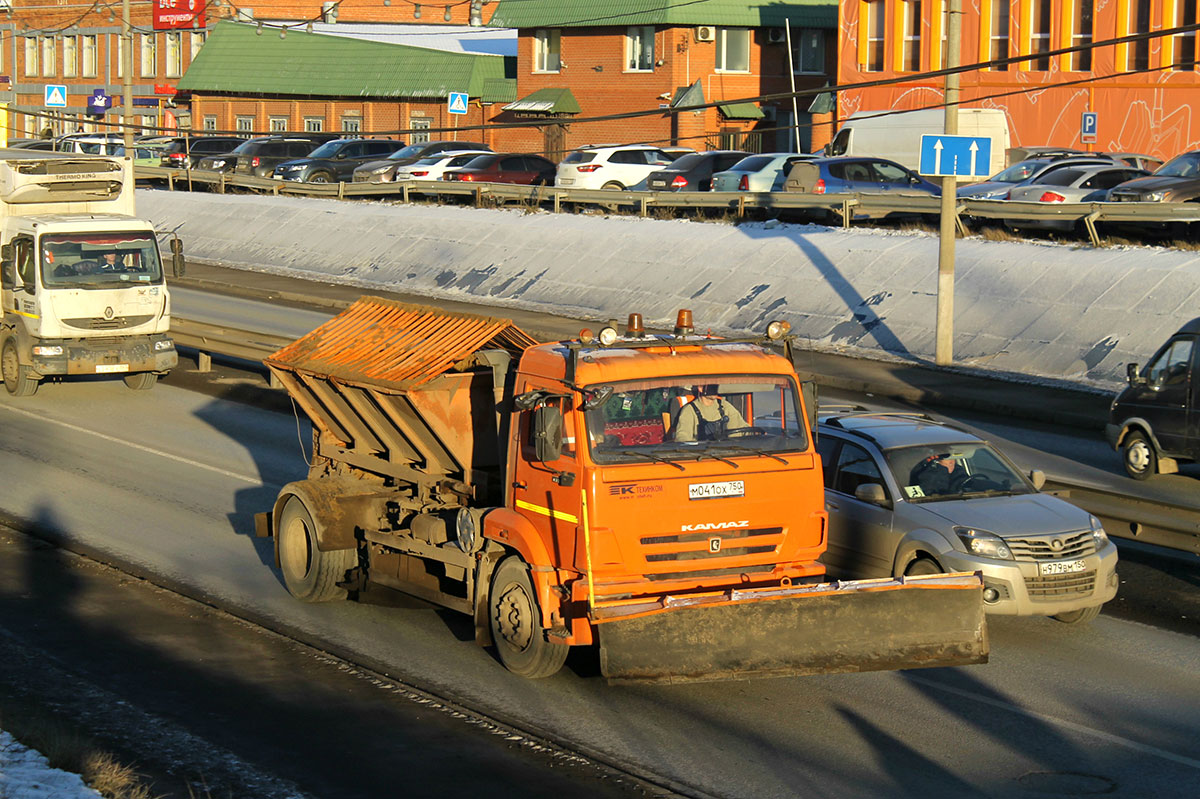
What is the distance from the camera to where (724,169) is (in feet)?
136

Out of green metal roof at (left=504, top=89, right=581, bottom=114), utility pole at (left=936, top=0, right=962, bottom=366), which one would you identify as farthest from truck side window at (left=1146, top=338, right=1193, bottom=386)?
green metal roof at (left=504, top=89, right=581, bottom=114)

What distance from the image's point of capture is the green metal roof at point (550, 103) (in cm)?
6638

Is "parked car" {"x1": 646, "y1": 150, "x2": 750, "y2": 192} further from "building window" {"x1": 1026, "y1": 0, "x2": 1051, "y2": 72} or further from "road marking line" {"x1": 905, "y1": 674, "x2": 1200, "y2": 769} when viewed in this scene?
"road marking line" {"x1": 905, "y1": 674, "x2": 1200, "y2": 769}

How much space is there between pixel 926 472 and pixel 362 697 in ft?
16.7

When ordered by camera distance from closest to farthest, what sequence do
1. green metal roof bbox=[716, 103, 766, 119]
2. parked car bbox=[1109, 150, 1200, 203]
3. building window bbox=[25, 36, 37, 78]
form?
parked car bbox=[1109, 150, 1200, 203], green metal roof bbox=[716, 103, 766, 119], building window bbox=[25, 36, 37, 78]

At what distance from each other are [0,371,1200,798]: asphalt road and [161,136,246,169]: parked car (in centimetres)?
4460

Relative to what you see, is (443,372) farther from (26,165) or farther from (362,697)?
(26,165)

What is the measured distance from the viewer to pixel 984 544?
1162cm

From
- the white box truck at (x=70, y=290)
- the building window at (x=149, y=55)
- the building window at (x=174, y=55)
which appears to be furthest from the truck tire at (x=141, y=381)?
the building window at (x=149, y=55)

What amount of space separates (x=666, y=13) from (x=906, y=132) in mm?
18263

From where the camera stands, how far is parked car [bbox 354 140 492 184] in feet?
163

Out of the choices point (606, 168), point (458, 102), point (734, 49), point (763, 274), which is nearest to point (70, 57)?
point (734, 49)

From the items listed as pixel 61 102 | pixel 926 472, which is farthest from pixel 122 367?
pixel 61 102

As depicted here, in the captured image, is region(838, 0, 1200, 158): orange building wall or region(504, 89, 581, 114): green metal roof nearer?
region(838, 0, 1200, 158): orange building wall
